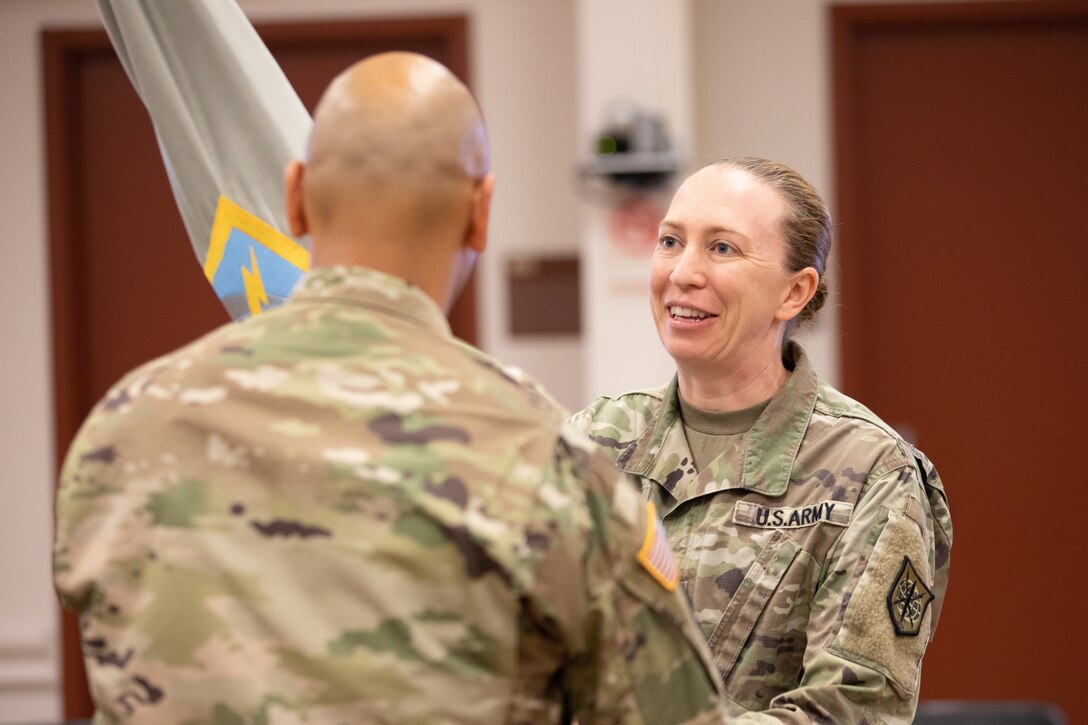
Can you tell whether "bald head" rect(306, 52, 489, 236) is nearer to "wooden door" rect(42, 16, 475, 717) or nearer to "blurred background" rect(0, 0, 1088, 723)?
"blurred background" rect(0, 0, 1088, 723)

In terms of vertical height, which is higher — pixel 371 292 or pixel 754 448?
pixel 371 292

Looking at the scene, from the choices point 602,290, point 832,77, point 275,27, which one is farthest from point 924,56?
point 275,27

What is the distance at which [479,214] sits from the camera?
3.63 ft

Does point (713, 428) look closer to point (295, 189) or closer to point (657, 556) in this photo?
point (657, 556)

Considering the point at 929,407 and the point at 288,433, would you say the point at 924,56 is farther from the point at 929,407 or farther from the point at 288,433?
the point at 288,433

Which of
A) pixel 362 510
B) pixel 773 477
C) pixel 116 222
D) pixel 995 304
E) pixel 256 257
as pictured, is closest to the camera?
pixel 362 510

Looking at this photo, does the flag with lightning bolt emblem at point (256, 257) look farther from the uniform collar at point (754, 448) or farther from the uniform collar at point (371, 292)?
the uniform collar at point (371, 292)

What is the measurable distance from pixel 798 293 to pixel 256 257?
0.79 m

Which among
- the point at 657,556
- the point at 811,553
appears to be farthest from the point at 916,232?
the point at 657,556

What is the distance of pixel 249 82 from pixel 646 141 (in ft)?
6.29

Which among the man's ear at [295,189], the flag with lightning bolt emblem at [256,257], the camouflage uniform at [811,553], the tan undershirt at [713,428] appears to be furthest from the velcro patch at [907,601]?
the flag with lightning bolt emblem at [256,257]

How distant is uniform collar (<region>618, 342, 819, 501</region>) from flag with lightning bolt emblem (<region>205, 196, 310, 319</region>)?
56cm

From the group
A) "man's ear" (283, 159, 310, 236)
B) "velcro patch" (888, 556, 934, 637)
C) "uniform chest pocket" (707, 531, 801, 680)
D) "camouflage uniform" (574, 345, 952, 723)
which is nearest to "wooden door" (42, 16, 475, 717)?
"camouflage uniform" (574, 345, 952, 723)

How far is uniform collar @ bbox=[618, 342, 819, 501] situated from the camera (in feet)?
5.44
